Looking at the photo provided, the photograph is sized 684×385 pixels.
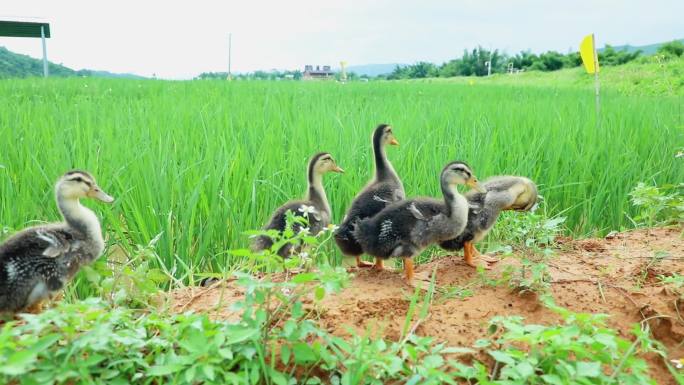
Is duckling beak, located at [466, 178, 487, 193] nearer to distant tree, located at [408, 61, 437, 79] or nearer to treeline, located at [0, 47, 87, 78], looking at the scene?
treeline, located at [0, 47, 87, 78]

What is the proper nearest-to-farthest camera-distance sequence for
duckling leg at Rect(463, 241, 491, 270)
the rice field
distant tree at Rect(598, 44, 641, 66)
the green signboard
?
duckling leg at Rect(463, 241, 491, 270)
the rice field
the green signboard
distant tree at Rect(598, 44, 641, 66)

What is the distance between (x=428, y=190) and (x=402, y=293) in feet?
4.89

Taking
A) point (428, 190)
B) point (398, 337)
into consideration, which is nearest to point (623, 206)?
point (428, 190)

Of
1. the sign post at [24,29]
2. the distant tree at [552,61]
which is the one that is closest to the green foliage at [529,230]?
the sign post at [24,29]

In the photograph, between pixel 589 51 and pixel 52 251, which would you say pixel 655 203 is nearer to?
pixel 589 51

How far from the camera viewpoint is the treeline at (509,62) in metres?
28.6

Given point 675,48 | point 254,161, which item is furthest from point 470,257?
point 675,48

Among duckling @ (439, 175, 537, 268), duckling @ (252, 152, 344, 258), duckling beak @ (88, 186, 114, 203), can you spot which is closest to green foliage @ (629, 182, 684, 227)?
duckling @ (439, 175, 537, 268)

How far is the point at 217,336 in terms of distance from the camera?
1.85m

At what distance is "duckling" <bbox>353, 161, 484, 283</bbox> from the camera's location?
9.75ft

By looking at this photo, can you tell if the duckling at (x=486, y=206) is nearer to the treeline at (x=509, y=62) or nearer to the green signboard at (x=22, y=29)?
the green signboard at (x=22, y=29)

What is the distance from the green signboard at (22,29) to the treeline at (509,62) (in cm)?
2084

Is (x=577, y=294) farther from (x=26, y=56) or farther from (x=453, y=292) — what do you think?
(x=26, y=56)

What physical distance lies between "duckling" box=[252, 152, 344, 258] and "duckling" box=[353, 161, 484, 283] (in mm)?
432
